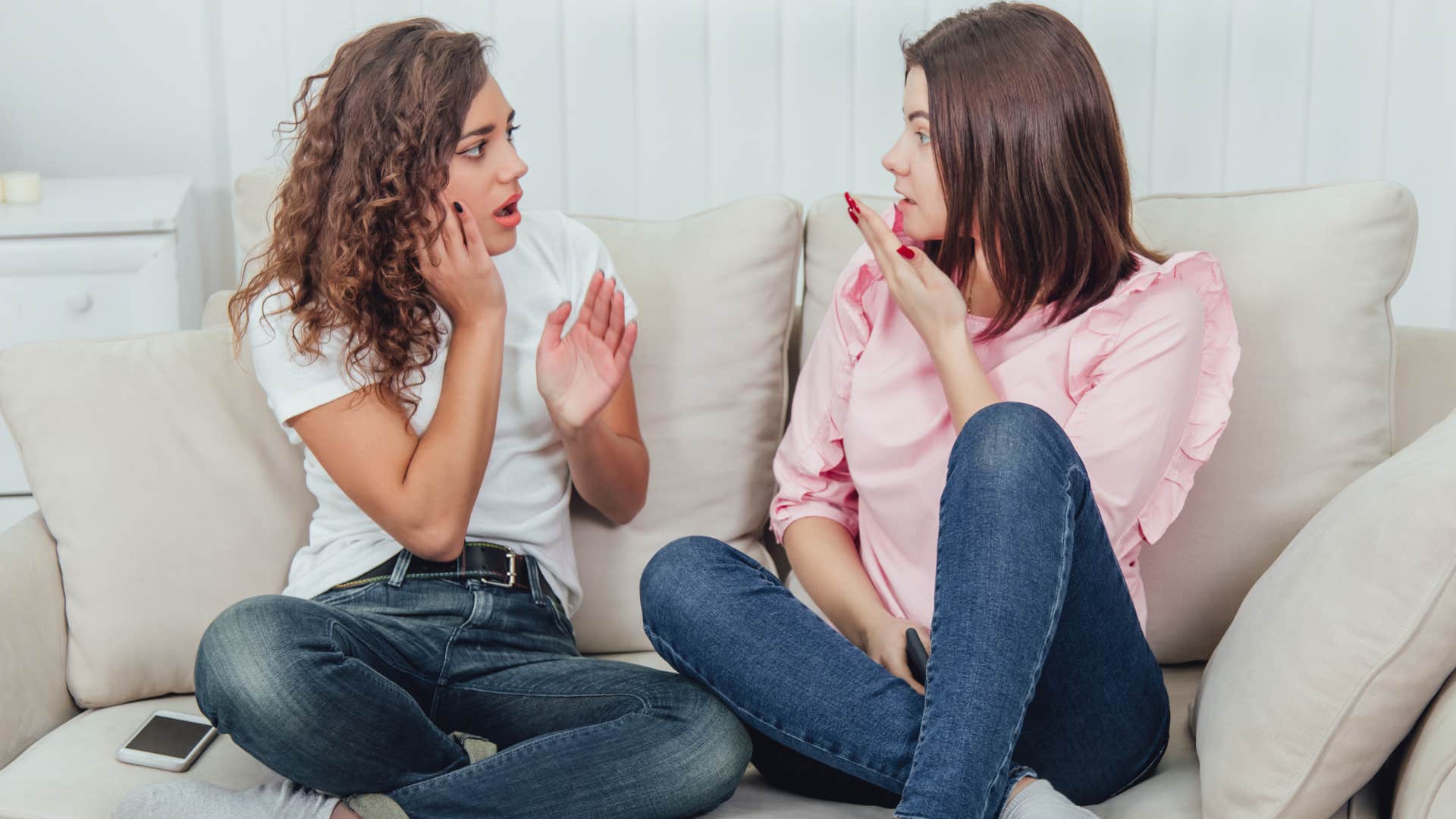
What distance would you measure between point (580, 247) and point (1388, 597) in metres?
0.91

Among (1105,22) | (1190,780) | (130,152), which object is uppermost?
(1105,22)

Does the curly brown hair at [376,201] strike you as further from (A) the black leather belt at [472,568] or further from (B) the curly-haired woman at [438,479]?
(A) the black leather belt at [472,568]

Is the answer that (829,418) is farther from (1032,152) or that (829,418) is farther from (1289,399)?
(1289,399)

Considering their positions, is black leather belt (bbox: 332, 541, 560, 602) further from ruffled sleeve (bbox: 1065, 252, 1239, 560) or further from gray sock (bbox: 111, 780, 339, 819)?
ruffled sleeve (bbox: 1065, 252, 1239, 560)

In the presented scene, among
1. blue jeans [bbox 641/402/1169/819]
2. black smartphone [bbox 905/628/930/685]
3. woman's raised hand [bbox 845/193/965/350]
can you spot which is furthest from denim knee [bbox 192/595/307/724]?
woman's raised hand [bbox 845/193/965/350]

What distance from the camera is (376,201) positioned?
1.29m

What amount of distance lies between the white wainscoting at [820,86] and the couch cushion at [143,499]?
69 centimetres

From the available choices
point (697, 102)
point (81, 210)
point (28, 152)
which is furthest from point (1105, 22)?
point (28, 152)

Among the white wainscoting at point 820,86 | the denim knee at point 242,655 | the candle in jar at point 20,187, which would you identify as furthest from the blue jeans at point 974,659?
the candle in jar at point 20,187

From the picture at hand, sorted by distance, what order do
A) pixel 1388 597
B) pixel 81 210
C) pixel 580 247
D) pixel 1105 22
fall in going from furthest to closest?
1. pixel 1105 22
2. pixel 81 210
3. pixel 580 247
4. pixel 1388 597

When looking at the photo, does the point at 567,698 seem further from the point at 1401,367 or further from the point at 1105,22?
the point at 1105,22

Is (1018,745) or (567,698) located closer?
(1018,745)

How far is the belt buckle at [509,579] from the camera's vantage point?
1.34m

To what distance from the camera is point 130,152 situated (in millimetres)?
2166
